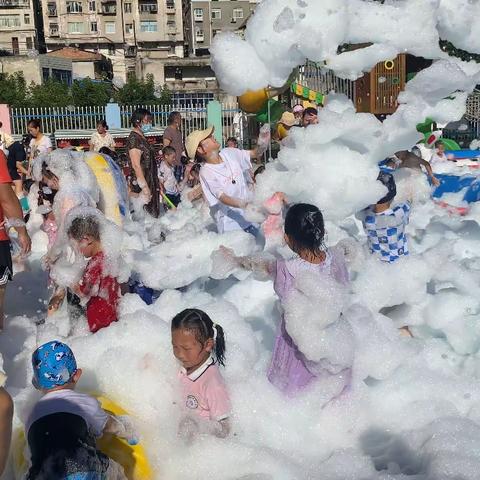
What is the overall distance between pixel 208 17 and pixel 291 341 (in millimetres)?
70592

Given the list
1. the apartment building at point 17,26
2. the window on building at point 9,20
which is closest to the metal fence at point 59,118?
the apartment building at point 17,26

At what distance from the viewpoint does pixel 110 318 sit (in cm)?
381

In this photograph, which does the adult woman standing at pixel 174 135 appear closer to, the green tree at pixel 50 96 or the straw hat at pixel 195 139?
the straw hat at pixel 195 139

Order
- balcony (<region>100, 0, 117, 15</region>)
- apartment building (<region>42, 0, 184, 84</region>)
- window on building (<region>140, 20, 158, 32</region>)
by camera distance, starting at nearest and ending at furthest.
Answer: apartment building (<region>42, 0, 184, 84</region>)
balcony (<region>100, 0, 117, 15</region>)
window on building (<region>140, 20, 158, 32</region>)

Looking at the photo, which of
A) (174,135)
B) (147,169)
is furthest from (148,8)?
(147,169)

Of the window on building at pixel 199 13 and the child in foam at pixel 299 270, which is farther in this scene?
the window on building at pixel 199 13

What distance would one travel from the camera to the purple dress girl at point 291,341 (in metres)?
3.11

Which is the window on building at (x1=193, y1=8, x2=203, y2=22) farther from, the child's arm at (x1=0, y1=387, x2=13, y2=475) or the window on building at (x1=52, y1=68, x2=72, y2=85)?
the child's arm at (x1=0, y1=387, x2=13, y2=475)

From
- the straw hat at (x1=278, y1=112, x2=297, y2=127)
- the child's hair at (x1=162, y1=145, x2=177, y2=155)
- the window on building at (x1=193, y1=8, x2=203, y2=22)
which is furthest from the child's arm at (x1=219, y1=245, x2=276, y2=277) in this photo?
the window on building at (x1=193, y1=8, x2=203, y2=22)

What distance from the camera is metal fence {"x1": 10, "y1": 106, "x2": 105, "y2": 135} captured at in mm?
19992

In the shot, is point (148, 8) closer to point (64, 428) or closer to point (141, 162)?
point (141, 162)

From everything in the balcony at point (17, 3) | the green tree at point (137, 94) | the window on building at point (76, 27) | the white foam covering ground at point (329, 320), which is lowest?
the green tree at point (137, 94)

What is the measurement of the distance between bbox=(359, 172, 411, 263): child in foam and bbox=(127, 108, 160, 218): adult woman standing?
10.6 ft

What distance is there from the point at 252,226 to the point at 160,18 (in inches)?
2628
